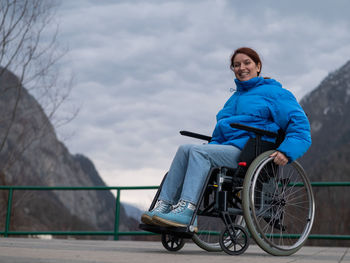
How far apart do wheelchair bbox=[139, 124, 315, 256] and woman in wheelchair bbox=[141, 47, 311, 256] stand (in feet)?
0.17

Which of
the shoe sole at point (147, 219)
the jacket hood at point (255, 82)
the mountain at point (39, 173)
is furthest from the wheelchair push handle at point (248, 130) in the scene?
the mountain at point (39, 173)

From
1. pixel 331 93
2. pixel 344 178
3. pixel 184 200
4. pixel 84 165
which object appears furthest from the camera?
pixel 331 93

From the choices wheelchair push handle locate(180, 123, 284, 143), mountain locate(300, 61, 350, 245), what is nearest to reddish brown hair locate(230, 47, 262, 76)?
wheelchair push handle locate(180, 123, 284, 143)

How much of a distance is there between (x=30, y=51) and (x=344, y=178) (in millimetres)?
38706

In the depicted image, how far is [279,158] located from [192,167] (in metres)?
0.51

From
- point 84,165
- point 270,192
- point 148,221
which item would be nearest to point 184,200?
point 148,221

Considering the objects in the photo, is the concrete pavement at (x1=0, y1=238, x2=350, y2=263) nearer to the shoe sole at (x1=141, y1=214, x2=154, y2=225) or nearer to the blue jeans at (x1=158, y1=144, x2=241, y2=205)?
the shoe sole at (x1=141, y1=214, x2=154, y2=225)

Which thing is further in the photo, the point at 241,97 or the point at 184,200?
the point at 241,97

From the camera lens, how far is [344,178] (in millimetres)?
43500

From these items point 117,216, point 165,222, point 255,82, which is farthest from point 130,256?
point 117,216

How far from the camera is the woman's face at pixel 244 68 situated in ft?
10.9

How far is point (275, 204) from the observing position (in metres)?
3.00

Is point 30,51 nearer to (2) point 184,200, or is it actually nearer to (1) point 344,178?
(2) point 184,200

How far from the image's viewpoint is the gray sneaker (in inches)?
110
